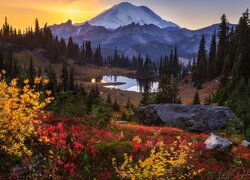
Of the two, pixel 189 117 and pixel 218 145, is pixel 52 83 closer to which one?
pixel 189 117

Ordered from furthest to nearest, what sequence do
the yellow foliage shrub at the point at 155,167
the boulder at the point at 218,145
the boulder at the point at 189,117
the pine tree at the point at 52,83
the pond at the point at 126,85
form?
1. the pond at the point at 126,85
2. the pine tree at the point at 52,83
3. the boulder at the point at 189,117
4. the boulder at the point at 218,145
5. the yellow foliage shrub at the point at 155,167

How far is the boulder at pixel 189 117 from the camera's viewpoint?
26562 mm

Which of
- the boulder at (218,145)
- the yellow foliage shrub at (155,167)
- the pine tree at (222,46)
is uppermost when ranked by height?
the pine tree at (222,46)

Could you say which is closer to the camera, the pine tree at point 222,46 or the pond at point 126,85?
the pine tree at point 222,46

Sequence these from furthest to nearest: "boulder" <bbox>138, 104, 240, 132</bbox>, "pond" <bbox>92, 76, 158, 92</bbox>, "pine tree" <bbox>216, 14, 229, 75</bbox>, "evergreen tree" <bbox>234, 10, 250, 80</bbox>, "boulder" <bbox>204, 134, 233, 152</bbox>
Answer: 1. "pond" <bbox>92, 76, 158, 92</bbox>
2. "pine tree" <bbox>216, 14, 229, 75</bbox>
3. "evergreen tree" <bbox>234, 10, 250, 80</bbox>
4. "boulder" <bbox>138, 104, 240, 132</bbox>
5. "boulder" <bbox>204, 134, 233, 152</bbox>

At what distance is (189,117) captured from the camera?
27109 millimetres

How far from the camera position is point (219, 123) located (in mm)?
26953

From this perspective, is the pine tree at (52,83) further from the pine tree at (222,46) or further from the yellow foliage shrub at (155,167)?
the pine tree at (222,46)

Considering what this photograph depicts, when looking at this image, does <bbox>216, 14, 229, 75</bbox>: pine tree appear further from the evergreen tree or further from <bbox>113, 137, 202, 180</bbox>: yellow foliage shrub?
<bbox>113, 137, 202, 180</bbox>: yellow foliage shrub

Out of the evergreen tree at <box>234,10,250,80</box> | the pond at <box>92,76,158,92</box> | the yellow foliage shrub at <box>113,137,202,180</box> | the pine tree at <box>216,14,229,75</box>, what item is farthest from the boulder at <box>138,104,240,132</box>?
the pond at <box>92,76,158,92</box>

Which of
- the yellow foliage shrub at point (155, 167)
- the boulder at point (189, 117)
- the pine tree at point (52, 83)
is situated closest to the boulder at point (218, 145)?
the yellow foliage shrub at point (155, 167)

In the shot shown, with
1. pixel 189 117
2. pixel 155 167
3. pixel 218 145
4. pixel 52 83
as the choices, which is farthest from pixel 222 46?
pixel 155 167

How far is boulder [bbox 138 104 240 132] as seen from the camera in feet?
87.1

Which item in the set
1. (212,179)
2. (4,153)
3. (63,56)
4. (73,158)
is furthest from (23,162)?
(63,56)
